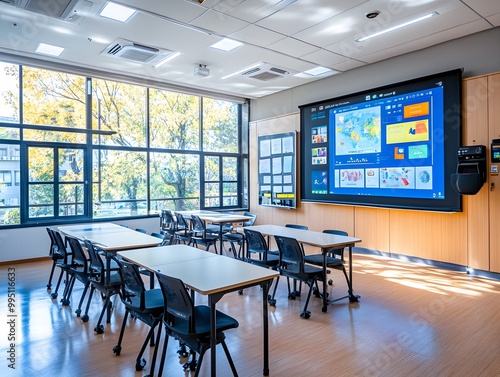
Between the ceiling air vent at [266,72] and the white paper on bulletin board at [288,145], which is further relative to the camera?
the white paper on bulletin board at [288,145]

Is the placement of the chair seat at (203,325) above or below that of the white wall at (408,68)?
below

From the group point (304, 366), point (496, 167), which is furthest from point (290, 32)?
point (304, 366)

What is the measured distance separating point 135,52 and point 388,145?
486cm

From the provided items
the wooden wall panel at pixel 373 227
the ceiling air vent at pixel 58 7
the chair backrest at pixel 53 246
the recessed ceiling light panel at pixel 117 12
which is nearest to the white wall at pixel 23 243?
the chair backrest at pixel 53 246

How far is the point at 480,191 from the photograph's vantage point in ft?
17.1

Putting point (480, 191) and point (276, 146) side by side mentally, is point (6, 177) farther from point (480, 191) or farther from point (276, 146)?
point (480, 191)

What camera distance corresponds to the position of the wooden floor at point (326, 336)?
276 centimetres

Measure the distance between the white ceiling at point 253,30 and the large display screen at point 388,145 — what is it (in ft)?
2.50

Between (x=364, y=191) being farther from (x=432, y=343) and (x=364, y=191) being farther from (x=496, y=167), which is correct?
(x=432, y=343)

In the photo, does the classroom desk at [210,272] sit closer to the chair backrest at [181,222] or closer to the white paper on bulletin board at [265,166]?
the chair backrest at [181,222]

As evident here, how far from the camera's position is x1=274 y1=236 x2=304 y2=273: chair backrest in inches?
157

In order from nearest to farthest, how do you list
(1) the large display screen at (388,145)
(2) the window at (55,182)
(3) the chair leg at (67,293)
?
1. (3) the chair leg at (67,293)
2. (1) the large display screen at (388,145)
3. (2) the window at (55,182)

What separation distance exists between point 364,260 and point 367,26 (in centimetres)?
409

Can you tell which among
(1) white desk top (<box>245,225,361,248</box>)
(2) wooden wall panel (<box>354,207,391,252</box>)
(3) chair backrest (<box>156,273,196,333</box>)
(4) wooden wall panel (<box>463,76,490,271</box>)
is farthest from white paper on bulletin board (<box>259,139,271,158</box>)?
(3) chair backrest (<box>156,273,196,333</box>)
